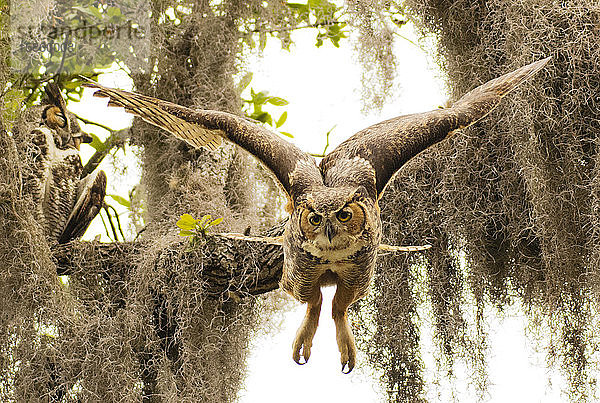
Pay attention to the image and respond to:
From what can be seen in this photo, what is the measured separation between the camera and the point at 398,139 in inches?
26.9

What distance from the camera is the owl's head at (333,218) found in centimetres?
55

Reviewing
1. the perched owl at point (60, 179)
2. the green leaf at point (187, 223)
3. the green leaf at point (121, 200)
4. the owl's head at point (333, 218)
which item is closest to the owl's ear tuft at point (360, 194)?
the owl's head at point (333, 218)

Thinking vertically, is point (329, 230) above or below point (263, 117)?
below

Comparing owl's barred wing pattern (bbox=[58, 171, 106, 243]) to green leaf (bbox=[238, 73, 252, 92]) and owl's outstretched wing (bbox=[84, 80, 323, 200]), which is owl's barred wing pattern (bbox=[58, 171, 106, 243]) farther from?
owl's outstretched wing (bbox=[84, 80, 323, 200])

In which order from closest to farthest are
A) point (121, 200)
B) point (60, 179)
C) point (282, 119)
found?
point (60, 179)
point (282, 119)
point (121, 200)

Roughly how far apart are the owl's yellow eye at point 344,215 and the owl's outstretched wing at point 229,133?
71 mm

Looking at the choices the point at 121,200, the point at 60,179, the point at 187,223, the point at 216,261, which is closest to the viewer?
the point at 187,223

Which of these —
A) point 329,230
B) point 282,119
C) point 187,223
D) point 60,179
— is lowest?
point 329,230

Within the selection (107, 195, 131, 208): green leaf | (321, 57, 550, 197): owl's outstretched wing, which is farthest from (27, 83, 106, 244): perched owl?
(321, 57, 550, 197): owl's outstretched wing

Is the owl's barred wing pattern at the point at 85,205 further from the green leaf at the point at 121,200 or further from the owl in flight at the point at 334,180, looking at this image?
the owl in flight at the point at 334,180

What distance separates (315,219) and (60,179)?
74cm

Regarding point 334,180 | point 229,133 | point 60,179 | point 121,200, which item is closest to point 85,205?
point 60,179

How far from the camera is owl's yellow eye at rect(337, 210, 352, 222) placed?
552 mm

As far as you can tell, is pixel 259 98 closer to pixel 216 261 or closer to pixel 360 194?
pixel 216 261
